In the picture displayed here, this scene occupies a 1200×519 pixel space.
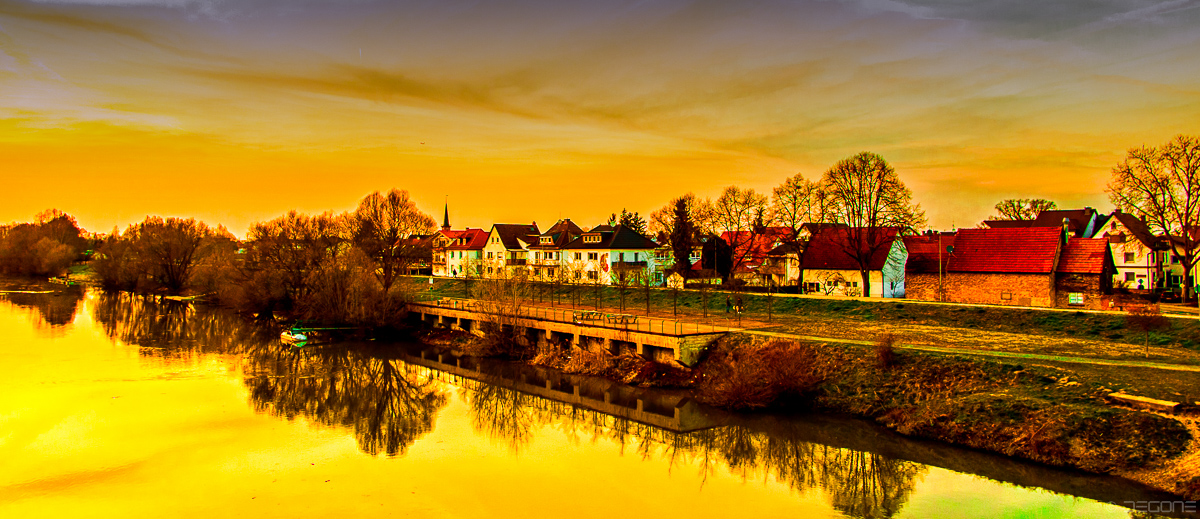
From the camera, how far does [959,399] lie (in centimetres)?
2167

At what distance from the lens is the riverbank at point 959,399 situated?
17.4 m

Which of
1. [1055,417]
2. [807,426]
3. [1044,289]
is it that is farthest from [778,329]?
[1044,289]

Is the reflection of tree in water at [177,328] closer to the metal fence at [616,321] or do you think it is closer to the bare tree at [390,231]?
the bare tree at [390,231]

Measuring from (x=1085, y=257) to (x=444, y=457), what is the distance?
124 ft

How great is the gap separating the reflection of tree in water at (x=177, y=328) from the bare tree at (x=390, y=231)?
10242 mm

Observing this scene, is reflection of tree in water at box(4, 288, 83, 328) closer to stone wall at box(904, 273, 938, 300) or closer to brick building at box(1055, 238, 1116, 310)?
stone wall at box(904, 273, 938, 300)

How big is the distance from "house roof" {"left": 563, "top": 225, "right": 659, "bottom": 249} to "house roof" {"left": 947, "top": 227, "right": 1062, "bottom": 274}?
31.9 m

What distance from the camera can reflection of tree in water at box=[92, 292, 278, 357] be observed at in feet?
134

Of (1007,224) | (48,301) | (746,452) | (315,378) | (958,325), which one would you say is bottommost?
(746,452)

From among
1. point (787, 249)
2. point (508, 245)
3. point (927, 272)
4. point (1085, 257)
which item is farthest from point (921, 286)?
point (508, 245)

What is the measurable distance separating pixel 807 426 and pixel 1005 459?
228 inches

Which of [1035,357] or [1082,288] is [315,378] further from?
[1082,288]

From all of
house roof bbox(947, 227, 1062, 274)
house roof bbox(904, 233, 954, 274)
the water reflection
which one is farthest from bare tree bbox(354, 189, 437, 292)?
house roof bbox(947, 227, 1062, 274)

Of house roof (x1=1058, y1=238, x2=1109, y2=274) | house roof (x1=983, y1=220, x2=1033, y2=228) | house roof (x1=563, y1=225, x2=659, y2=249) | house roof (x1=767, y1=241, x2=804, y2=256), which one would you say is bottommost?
house roof (x1=1058, y1=238, x2=1109, y2=274)
